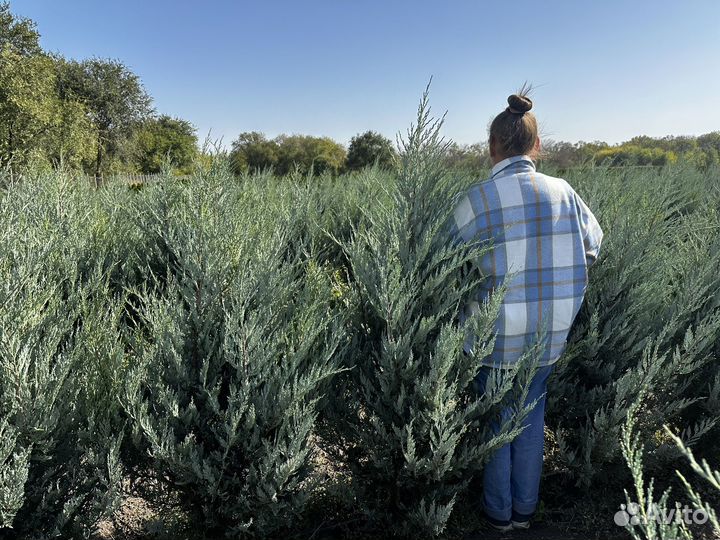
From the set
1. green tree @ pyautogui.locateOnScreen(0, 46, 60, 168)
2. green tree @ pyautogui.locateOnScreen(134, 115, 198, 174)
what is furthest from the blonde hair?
green tree @ pyautogui.locateOnScreen(134, 115, 198, 174)

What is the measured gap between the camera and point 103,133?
1457 inches

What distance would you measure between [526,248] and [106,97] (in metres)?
41.5

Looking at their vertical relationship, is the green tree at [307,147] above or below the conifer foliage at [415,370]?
above

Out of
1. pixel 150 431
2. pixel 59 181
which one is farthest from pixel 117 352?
pixel 59 181

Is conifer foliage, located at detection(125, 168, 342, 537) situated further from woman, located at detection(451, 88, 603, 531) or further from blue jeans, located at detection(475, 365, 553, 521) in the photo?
blue jeans, located at detection(475, 365, 553, 521)

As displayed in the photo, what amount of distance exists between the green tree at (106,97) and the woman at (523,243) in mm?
38264

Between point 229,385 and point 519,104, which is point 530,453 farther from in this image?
point 519,104

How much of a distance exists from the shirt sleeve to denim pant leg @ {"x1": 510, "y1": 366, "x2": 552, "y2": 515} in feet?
2.16

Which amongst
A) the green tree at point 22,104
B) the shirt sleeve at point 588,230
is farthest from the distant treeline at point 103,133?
the shirt sleeve at point 588,230

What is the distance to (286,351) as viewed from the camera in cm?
246

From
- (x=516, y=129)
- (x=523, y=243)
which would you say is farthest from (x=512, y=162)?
(x=523, y=243)

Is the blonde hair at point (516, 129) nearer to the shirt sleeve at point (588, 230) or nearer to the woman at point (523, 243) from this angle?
the woman at point (523, 243)

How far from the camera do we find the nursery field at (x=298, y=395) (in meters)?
2.22

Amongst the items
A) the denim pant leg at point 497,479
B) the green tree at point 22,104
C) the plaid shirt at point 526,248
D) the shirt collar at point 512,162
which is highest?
the green tree at point 22,104
